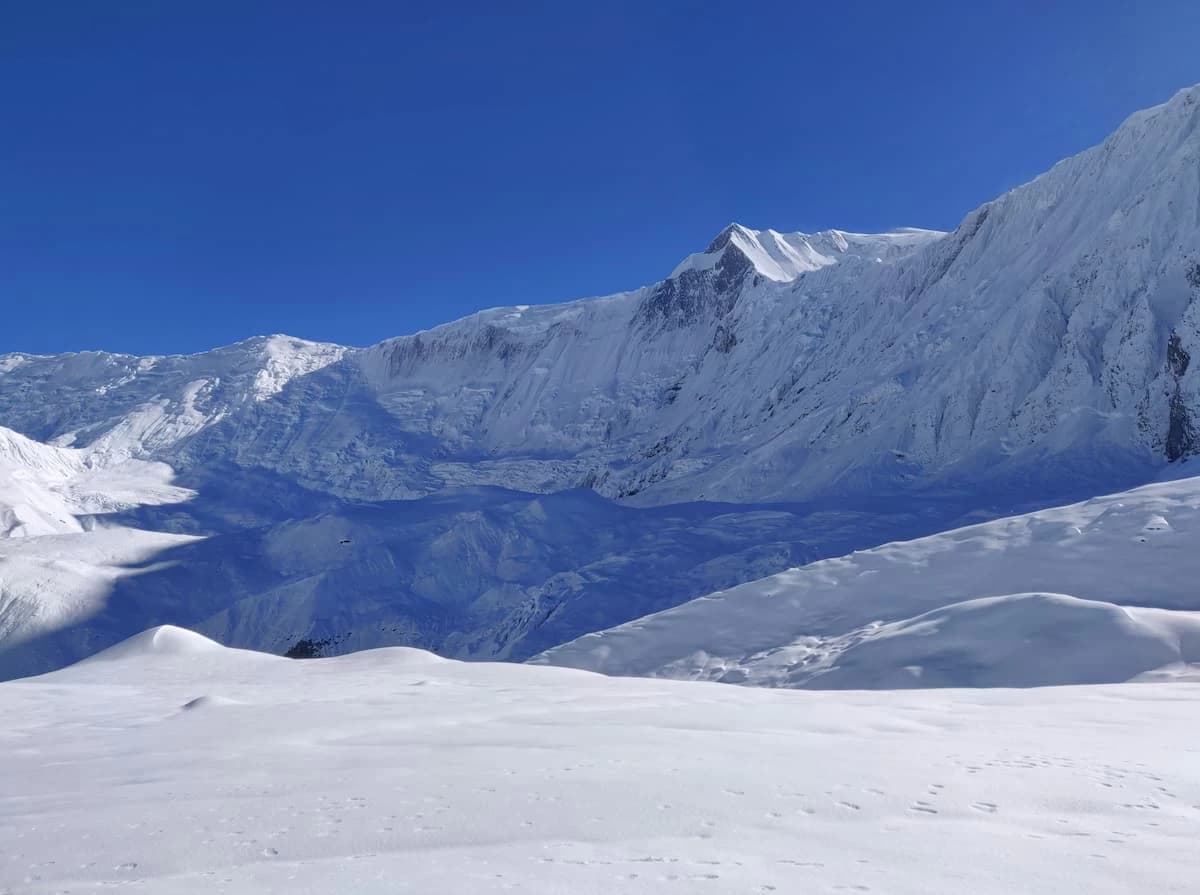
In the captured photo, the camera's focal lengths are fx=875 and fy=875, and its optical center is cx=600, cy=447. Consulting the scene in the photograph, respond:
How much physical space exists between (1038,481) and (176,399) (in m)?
125

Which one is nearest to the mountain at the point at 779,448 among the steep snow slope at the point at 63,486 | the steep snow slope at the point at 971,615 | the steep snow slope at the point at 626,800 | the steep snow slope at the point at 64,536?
the steep snow slope at the point at 64,536

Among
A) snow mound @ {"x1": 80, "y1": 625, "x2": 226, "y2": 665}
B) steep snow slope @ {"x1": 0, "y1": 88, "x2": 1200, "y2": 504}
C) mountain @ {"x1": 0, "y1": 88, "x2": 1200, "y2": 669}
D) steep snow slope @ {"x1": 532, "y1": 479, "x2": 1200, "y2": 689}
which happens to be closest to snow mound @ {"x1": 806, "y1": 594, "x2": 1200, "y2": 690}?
steep snow slope @ {"x1": 532, "y1": 479, "x2": 1200, "y2": 689}

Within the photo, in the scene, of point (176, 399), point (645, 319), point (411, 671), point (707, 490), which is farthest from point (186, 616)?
point (176, 399)

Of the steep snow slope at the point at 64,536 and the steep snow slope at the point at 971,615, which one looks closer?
the steep snow slope at the point at 971,615

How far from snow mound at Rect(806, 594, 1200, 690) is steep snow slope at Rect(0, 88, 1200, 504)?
30018mm

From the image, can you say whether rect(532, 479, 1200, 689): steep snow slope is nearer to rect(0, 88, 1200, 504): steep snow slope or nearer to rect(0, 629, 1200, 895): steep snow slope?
rect(0, 629, 1200, 895): steep snow slope

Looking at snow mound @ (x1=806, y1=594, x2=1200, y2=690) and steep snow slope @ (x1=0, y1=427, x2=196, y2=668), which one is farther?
steep snow slope @ (x1=0, y1=427, x2=196, y2=668)

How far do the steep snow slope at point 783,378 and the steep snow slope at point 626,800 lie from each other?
4001cm

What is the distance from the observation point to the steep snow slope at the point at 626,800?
471 cm

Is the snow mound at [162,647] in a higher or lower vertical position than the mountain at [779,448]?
lower

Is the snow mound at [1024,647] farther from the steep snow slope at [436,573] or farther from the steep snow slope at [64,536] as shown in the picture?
the steep snow slope at [64,536]

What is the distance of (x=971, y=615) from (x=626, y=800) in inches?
548

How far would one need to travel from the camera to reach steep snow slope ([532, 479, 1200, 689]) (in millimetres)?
15742

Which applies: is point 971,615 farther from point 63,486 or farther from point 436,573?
point 63,486
